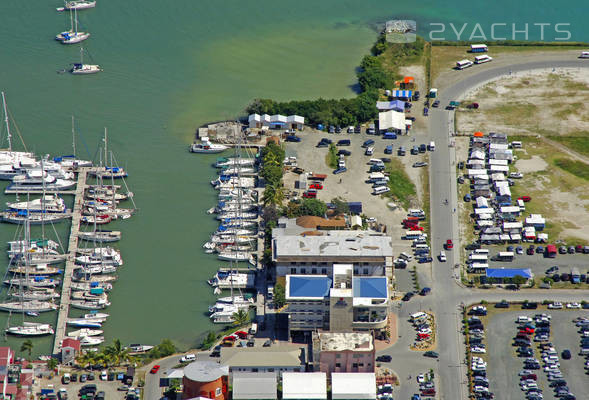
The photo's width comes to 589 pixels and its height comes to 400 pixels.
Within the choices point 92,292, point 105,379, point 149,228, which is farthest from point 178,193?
point 105,379

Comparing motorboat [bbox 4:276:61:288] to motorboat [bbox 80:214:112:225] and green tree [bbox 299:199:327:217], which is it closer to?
motorboat [bbox 80:214:112:225]

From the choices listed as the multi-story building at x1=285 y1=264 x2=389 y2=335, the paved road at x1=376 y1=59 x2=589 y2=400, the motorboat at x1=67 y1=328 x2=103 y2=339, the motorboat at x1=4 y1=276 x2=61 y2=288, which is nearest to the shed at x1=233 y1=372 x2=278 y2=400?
the multi-story building at x1=285 y1=264 x2=389 y2=335

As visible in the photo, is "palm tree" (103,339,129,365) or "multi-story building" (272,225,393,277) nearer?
"palm tree" (103,339,129,365)

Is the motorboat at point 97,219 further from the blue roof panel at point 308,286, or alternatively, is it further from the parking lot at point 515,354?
the parking lot at point 515,354

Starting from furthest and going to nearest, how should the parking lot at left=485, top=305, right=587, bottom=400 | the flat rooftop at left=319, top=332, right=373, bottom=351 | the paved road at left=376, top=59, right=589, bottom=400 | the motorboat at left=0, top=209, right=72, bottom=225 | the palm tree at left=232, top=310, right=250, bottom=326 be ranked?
the motorboat at left=0, top=209, right=72, bottom=225 < the palm tree at left=232, top=310, right=250, bottom=326 < the paved road at left=376, top=59, right=589, bottom=400 < the parking lot at left=485, top=305, right=587, bottom=400 < the flat rooftop at left=319, top=332, right=373, bottom=351

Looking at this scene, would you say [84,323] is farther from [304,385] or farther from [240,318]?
[304,385]

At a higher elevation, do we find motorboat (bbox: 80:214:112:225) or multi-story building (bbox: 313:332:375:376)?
motorboat (bbox: 80:214:112:225)
